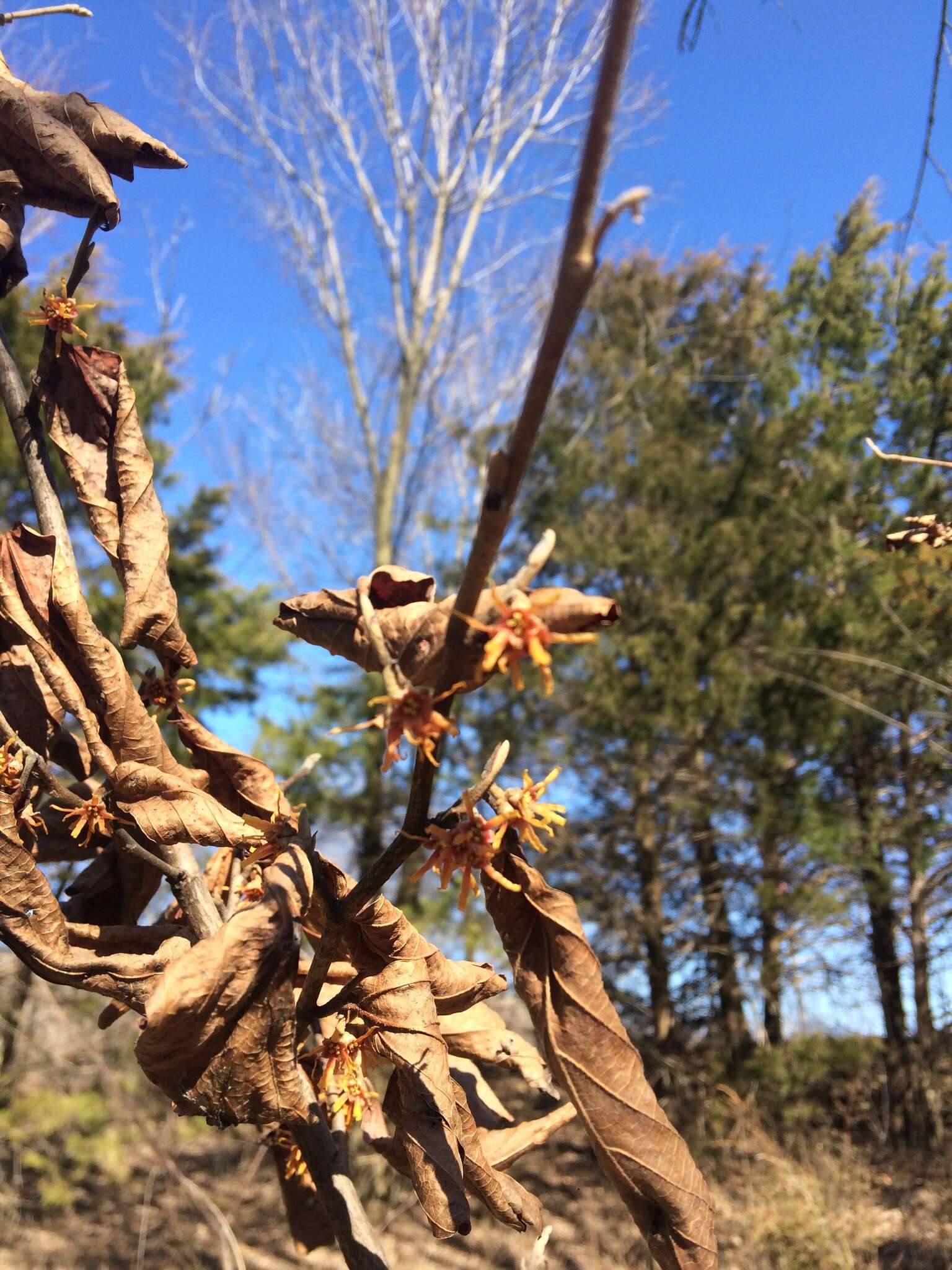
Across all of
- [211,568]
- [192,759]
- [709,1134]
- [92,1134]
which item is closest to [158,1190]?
[92,1134]

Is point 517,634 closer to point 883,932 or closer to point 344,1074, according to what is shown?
point 344,1074

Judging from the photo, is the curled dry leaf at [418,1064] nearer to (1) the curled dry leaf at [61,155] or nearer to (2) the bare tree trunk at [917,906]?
(1) the curled dry leaf at [61,155]

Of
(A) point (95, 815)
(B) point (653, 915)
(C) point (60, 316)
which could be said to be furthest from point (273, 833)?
(B) point (653, 915)

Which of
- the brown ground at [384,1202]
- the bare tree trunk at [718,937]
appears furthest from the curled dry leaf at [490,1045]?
the bare tree trunk at [718,937]

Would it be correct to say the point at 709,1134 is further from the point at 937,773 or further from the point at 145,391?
the point at 145,391

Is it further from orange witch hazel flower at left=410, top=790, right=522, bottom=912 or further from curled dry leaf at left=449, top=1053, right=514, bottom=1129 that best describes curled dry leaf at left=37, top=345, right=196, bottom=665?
curled dry leaf at left=449, top=1053, right=514, bottom=1129
